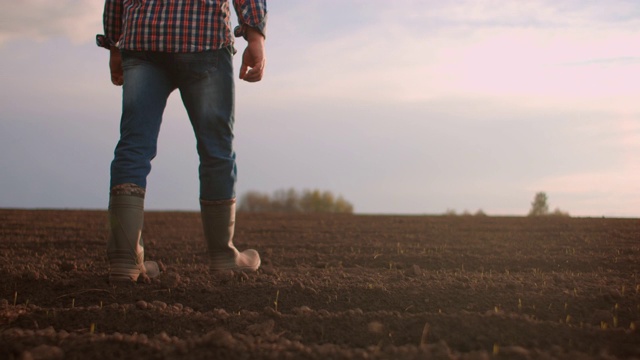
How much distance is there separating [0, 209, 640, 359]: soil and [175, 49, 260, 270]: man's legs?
0.93 feet

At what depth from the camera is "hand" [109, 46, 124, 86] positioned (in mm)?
3840

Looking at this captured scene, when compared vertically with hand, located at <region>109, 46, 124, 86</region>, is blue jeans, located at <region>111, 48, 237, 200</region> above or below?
below

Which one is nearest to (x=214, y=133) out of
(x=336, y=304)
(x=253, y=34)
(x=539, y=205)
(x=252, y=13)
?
(x=253, y=34)

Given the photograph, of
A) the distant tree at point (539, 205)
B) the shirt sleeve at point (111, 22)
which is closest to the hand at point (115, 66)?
the shirt sleeve at point (111, 22)

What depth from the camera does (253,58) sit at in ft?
11.8

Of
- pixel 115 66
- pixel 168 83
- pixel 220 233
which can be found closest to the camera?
pixel 168 83

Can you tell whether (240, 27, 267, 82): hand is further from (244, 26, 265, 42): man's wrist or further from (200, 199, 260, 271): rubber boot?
(200, 199, 260, 271): rubber boot

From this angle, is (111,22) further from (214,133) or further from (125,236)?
(125,236)

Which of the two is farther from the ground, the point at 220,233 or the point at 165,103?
the point at 165,103

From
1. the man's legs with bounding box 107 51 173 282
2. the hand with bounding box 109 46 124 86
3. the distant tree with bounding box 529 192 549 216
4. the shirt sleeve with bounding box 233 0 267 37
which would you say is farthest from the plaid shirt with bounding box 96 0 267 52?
the distant tree with bounding box 529 192 549 216

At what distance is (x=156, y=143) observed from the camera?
3602 mm

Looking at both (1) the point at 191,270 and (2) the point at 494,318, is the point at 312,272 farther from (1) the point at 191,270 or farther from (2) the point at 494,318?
(2) the point at 494,318

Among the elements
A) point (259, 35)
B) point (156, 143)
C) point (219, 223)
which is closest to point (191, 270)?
point (219, 223)

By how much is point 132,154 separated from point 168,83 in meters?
0.47
